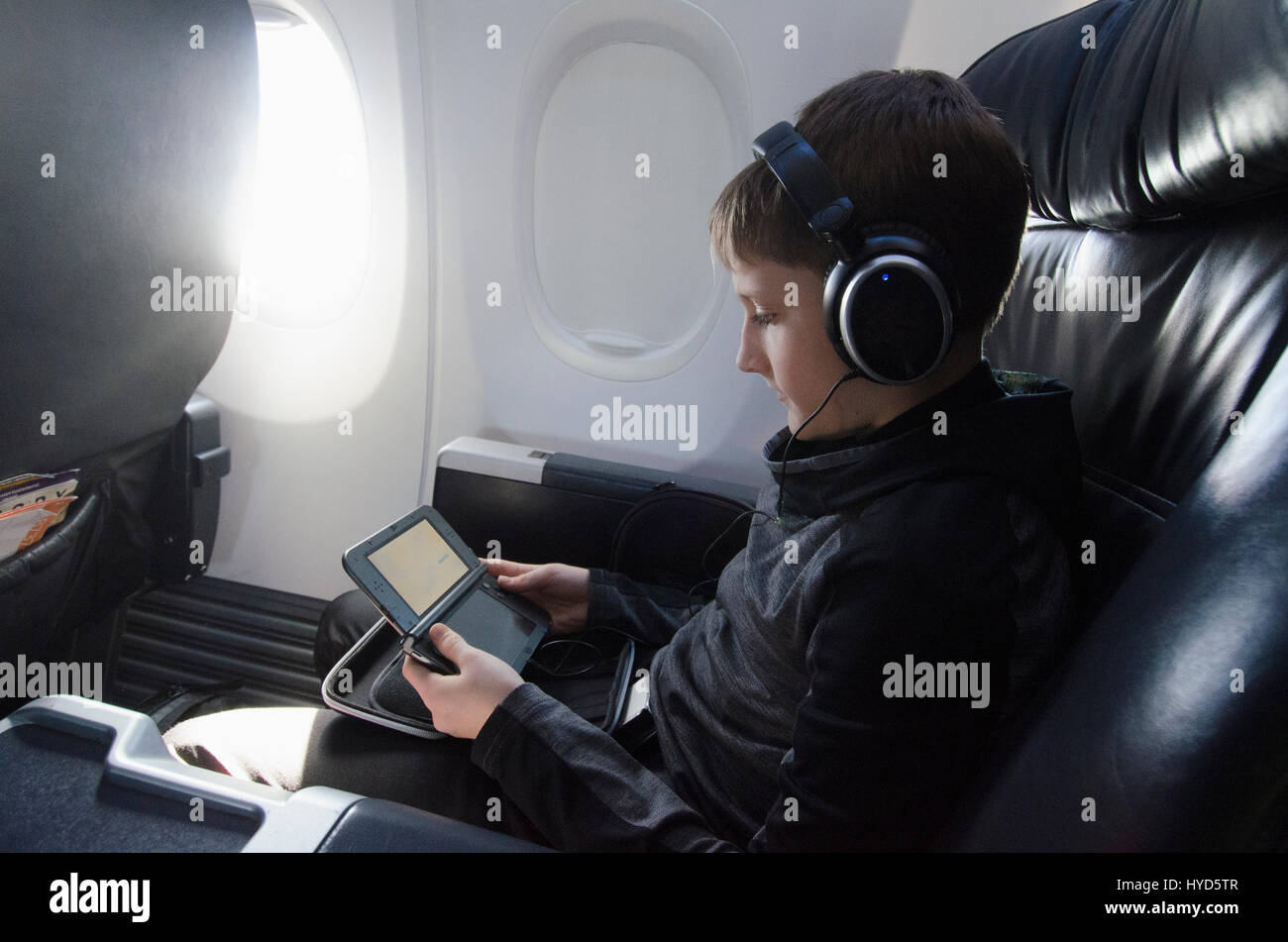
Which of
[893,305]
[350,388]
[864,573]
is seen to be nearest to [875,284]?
[893,305]

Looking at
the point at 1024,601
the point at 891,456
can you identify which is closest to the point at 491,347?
the point at 891,456

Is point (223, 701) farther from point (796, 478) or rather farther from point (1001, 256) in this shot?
point (1001, 256)

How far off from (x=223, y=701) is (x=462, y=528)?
85 cm

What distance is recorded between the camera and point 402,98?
1.61 metres

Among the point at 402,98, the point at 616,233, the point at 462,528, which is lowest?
the point at 462,528

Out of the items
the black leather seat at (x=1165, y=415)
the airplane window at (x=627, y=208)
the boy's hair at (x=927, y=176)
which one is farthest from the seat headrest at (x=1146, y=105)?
the airplane window at (x=627, y=208)

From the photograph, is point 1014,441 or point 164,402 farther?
point 164,402

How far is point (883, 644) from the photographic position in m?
0.61

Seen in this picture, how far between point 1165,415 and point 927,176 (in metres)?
0.31

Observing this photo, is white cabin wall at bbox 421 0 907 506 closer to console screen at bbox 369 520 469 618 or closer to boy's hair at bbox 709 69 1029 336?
console screen at bbox 369 520 469 618

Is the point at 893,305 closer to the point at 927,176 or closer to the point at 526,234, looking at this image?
the point at 927,176

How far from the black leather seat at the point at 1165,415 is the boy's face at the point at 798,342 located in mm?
284

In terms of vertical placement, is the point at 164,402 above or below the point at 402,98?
below
